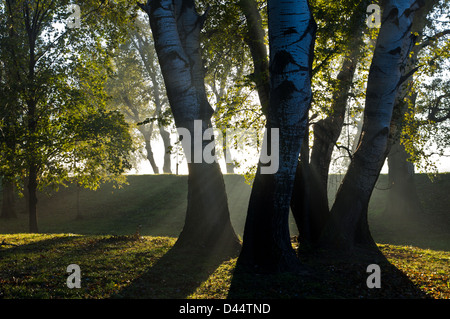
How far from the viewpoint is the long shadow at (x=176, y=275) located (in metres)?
6.47

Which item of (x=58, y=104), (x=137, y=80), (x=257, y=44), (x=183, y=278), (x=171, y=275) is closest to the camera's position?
(x=183, y=278)

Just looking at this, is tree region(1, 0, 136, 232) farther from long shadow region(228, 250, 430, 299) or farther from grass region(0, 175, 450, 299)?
long shadow region(228, 250, 430, 299)

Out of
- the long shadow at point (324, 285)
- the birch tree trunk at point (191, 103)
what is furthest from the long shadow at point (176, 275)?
the long shadow at point (324, 285)

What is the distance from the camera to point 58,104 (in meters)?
17.9

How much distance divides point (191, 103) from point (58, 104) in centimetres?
1112

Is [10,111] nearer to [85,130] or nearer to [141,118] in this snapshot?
[85,130]

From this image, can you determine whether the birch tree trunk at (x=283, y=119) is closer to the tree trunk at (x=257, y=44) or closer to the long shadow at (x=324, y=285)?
the long shadow at (x=324, y=285)

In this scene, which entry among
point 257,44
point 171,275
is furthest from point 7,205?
point 171,275

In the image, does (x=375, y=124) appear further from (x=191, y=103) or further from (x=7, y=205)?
(x=7, y=205)

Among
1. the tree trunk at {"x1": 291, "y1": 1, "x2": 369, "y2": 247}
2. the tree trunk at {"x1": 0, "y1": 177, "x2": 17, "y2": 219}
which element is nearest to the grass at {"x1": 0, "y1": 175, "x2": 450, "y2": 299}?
the tree trunk at {"x1": 291, "y1": 1, "x2": 369, "y2": 247}

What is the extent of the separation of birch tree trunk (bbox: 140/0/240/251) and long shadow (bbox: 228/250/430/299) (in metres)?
2.34

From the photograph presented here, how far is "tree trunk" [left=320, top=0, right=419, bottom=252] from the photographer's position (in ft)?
30.5

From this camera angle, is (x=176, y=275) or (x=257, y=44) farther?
(x=257, y=44)
